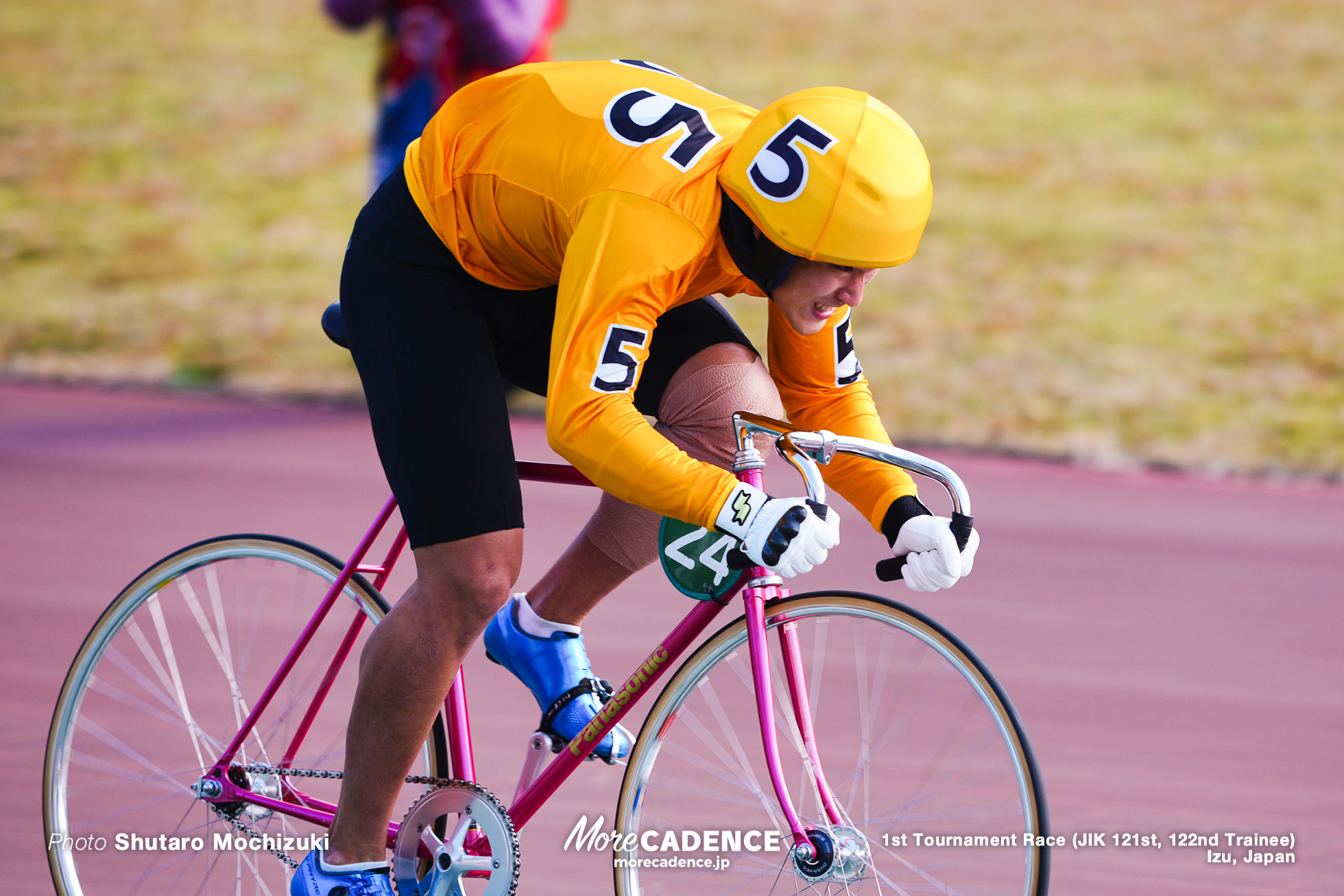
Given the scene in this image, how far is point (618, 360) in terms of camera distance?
2137 mm

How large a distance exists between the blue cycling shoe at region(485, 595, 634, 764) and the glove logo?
2.05ft

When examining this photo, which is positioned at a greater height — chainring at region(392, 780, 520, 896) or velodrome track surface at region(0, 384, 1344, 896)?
velodrome track surface at region(0, 384, 1344, 896)

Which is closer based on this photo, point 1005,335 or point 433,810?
point 433,810

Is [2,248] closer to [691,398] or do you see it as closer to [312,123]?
[312,123]

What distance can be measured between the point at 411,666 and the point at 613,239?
2.60 ft

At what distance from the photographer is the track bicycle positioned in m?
2.27

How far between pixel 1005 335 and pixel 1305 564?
315cm

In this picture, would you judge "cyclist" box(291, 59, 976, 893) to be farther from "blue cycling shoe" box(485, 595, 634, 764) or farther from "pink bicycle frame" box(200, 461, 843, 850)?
"pink bicycle frame" box(200, 461, 843, 850)

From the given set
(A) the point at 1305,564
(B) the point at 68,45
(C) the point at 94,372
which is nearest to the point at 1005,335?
(A) the point at 1305,564

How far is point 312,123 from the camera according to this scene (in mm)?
11992

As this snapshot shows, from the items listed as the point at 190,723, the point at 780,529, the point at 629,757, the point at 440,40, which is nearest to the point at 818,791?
the point at 629,757

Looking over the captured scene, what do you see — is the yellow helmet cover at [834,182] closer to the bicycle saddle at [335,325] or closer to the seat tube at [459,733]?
the bicycle saddle at [335,325]

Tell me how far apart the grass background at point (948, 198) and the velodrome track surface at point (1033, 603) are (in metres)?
0.79

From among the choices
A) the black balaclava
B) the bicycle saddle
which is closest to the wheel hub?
the black balaclava
